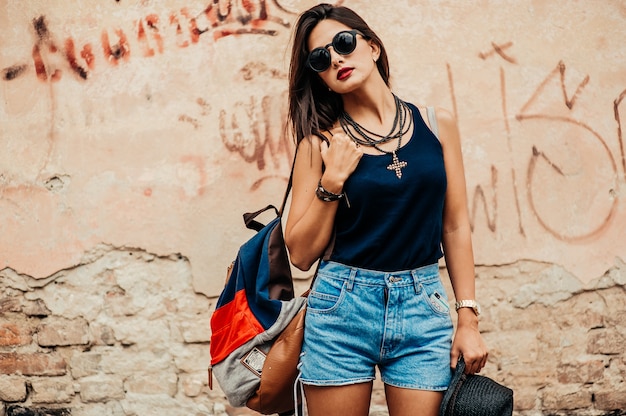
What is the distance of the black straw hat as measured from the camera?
2.04 m

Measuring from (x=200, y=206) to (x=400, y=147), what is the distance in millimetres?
1579

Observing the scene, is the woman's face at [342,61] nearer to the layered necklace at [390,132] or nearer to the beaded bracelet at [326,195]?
the layered necklace at [390,132]

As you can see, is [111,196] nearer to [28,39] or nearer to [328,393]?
[28,39]

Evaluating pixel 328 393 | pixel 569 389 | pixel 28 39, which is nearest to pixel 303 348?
pixel 328 393

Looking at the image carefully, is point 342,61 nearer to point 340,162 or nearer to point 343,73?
point 343,73

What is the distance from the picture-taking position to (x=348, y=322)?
2143mm

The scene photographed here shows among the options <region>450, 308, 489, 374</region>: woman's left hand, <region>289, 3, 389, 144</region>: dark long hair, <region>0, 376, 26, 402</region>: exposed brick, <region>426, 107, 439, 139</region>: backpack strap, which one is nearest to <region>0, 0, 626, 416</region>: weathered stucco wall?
<region>0, 376, 26, 402</region>: exposed brick

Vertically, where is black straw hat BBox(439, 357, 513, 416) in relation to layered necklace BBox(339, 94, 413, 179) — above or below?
below

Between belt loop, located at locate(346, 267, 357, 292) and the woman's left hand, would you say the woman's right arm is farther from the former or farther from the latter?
the woman's left hand

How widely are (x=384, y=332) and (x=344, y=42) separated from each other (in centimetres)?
95

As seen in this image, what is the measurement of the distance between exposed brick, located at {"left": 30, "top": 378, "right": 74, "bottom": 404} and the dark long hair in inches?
83.8

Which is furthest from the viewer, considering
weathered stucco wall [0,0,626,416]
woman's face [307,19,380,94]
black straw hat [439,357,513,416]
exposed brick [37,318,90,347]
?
exposed brick [37,318,90,347]

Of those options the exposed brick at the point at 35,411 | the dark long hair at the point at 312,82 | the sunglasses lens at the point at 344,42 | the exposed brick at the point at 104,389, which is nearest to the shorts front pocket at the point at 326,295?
the dark long hair at the point at 312,82

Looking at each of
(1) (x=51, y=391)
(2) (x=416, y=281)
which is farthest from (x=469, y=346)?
(1) (x=51, y=391)
